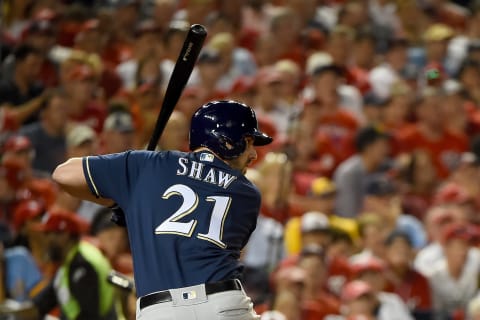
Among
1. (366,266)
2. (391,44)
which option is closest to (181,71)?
(366,266)

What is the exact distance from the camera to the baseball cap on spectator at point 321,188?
8.46m

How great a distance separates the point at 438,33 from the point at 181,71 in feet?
22.2

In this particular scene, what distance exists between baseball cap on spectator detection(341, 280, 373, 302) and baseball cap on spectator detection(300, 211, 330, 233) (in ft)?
2.39

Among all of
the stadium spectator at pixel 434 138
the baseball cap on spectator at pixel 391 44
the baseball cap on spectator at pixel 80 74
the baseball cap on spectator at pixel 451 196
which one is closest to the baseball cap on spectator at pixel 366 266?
the baseball cap on spectator at pixel 451 196

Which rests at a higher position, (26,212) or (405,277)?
(26,212)

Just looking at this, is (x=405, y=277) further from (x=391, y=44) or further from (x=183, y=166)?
(x=183, y=166)

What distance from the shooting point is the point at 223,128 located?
427cm

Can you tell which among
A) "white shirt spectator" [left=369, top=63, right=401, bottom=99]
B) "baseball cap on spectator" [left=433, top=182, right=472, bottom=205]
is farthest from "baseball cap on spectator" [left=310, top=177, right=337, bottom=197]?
"white shirt spectator" [left=369, top=63, right=401, bottom=99]

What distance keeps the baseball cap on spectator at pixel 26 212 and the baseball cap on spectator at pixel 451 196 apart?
3018mm

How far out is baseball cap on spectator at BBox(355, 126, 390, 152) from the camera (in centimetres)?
912

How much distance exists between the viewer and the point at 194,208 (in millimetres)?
4133

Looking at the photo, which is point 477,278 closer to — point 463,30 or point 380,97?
point 380,97

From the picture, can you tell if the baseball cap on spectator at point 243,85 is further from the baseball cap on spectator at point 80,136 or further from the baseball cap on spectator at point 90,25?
the baseball cap on spectator at point 80,136

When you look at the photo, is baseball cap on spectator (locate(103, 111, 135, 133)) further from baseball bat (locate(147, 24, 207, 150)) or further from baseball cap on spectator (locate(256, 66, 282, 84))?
baseball bat (locate(147, 24, 207, 150))
